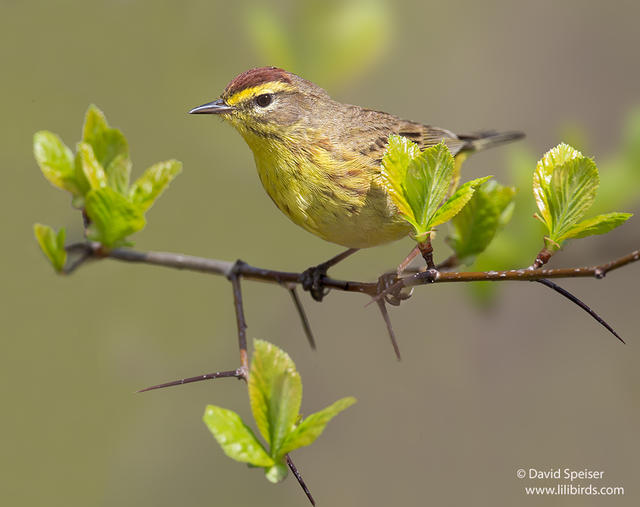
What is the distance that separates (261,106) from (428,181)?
1.79 m

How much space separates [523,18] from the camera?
7.29m

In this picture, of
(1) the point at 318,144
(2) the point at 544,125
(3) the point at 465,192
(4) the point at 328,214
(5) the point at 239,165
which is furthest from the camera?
(2) the point at 544,125

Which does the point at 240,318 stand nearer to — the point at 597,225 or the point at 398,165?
the point at 398,165

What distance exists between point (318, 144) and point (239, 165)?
1.85ft

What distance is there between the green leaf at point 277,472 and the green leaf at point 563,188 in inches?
39.3

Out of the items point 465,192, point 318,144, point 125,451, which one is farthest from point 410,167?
point 125,451

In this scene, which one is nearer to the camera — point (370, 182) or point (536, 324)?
point (370, 182)

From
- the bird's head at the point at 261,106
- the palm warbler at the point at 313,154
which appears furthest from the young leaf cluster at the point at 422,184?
the bird's head at the point at 261,106

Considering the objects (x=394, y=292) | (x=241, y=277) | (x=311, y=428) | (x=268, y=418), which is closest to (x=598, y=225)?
(x=394, y=292)

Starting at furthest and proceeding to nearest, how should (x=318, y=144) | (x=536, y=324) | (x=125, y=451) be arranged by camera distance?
(x=536, y=324) → (x=125, y=451) → (x=318, y=144)

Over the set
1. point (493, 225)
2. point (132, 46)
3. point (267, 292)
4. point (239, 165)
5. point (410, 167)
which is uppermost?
point (132, 46)

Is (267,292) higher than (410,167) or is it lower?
lower

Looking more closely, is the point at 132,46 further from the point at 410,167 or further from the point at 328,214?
the point at 410,167

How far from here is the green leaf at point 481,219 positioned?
8.99 ft
